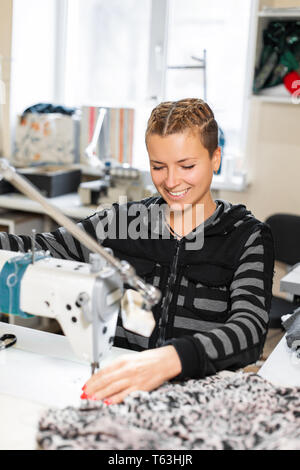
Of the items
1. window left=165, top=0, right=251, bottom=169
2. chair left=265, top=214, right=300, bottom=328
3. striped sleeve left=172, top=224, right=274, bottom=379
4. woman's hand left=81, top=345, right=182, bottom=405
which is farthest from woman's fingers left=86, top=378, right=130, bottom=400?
window left=165, top=0, right=251, bottom=169

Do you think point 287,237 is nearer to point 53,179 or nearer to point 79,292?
point 53,179

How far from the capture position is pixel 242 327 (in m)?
1.28

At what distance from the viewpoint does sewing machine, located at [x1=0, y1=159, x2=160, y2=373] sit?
3.59 feet

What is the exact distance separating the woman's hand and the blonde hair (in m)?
0.53

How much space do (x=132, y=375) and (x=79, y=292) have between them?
18 cm

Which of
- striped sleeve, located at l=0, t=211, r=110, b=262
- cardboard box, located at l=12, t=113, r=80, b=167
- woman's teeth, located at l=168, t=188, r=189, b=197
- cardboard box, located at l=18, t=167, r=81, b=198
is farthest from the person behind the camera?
cardboard box, located at l=12, t=113, r=80, b=167

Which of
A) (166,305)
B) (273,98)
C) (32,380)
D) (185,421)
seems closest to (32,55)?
(273,98)

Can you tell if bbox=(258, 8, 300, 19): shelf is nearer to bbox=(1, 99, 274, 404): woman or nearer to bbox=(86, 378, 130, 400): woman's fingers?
bbox=(1, 99, 274, 404): woman

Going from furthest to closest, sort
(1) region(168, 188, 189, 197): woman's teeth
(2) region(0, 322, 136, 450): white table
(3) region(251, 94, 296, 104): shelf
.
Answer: (3) region(251, 94, 296, 104): shelf, (1) region(168, 188, 189, 197): woman's teeth, (2) region(0, 322, 136, 450): white table

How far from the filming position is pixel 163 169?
4.62 ft

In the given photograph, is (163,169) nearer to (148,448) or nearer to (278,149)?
(148,448)

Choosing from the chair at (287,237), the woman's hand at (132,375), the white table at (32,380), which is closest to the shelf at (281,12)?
the chair at (287,237)

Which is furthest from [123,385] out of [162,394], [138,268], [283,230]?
[283,230]
